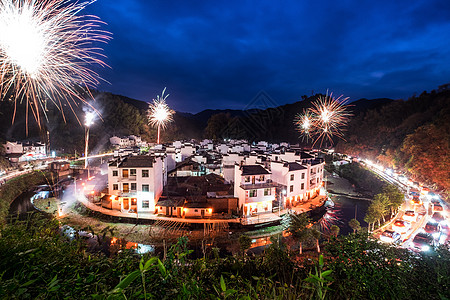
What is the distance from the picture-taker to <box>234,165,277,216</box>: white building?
17188 millimetres

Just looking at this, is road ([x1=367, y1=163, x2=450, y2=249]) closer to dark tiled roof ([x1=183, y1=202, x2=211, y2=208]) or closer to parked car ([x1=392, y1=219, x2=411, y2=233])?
parked car ([x1=392, y1=219, x2=411, y2=233])

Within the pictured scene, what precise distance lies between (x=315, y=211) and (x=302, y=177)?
344 cm

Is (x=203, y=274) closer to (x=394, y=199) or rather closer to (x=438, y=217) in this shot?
(x=438, y=217)

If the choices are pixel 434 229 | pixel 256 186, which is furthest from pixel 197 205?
pixel 434 229

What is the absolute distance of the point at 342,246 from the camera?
359cm

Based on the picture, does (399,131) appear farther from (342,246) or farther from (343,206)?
(342,246)

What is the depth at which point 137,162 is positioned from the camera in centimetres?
1814

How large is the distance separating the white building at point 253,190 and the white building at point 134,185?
7657mm

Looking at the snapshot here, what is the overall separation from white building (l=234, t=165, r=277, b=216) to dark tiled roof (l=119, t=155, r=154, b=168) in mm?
7976

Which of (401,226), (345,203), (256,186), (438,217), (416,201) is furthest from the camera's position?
(345,203)

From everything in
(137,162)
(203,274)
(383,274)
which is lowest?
(137,162)

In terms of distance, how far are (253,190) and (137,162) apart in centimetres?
1062

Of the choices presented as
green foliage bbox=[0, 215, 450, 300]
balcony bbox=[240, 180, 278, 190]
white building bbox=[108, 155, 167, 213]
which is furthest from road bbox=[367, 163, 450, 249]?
white building bbox=[108, 155, 167, 213]

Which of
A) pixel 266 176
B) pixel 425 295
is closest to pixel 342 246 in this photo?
pixel 425 295
